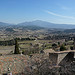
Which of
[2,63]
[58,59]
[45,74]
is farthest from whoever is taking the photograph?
[58,59]

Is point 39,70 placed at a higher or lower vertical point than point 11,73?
higher

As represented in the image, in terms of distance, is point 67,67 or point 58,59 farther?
point 58,59

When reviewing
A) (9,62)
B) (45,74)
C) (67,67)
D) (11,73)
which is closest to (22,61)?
(9,62)

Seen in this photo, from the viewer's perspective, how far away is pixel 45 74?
9984 mm

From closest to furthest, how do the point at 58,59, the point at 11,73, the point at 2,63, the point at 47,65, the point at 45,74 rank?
1. the point at 45,74
2. the point at 47,65
3. the point at 11,73
4. the point at 2,63
5. the point at 58,59

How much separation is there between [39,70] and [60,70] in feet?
7.07

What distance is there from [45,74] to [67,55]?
547 cm

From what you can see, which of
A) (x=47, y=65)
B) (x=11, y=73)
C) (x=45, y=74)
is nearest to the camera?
(x=45, y=74)

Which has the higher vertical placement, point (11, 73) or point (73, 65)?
point (73, 65)

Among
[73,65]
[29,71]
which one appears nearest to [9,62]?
[29,71]

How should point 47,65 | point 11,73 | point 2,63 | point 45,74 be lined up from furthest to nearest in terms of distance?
point 2,63 → point 11,73 → point 47,65 → point 45,74

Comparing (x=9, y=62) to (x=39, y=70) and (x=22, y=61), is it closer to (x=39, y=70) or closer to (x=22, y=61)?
(x=22, y=61)

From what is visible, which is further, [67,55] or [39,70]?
[67,55]

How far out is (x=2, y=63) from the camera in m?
12.9
